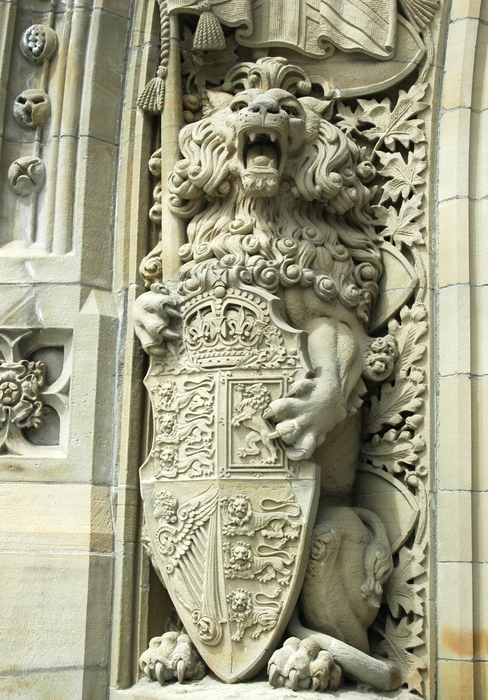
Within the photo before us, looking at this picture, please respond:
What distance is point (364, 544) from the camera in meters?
4.50

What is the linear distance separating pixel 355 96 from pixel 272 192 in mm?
863

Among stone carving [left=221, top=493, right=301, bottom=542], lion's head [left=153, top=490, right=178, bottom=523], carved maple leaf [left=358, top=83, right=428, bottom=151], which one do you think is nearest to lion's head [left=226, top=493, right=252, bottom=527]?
stone carving [left=221, top=493, right=301, bottom=542]

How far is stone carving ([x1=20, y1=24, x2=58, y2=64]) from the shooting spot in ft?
17.0

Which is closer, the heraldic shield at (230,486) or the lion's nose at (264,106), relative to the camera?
the heraldic shield at (230,486)

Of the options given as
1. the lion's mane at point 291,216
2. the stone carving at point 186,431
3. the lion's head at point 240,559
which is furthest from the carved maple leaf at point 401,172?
the lion's head at point 240,559

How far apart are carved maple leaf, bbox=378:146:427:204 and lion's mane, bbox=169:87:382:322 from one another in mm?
142

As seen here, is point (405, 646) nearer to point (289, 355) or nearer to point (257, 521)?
point (257, 521)

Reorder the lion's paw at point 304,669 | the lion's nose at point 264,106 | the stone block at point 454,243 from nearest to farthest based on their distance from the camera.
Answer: the lion's paw at point 304,669 < the lion's nose at point 264,106 < the stone block at point 454,243

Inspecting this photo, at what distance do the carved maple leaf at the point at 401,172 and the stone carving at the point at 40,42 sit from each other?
181 cm

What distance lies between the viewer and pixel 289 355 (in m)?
4.42

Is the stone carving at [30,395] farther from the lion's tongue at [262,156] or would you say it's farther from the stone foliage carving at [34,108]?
the lion's tongue at [262,156]

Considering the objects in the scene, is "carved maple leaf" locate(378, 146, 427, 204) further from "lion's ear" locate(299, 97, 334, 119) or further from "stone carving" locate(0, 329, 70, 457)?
"stone carving" locate(0, 329, 70, 457)

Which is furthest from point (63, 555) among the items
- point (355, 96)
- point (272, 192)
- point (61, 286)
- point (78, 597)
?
point (355, 96)

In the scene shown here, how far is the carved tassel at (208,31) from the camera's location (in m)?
4.92
